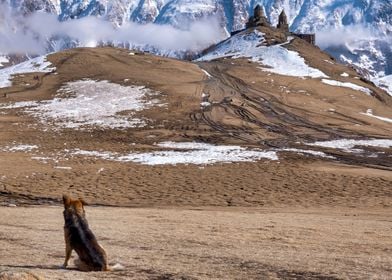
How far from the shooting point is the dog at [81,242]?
837 centimetres

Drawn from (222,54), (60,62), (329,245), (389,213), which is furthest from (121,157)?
(222,54)

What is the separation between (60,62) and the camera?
71312mm

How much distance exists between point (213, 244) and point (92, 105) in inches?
1560

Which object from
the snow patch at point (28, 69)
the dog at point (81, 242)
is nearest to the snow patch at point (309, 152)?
the dog at point (81, 242)

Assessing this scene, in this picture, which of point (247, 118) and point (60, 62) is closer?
point (247, 118)

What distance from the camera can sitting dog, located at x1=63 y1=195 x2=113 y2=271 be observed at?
329 inches

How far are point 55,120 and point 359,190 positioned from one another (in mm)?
26207

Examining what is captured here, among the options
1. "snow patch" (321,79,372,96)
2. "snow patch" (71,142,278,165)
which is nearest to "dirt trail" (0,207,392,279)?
"snow patch" (71,142,278,165)

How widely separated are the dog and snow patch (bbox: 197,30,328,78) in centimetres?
6706

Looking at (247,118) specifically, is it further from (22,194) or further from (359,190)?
(22,194)

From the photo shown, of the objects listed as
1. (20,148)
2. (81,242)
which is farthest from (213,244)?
(20,148)

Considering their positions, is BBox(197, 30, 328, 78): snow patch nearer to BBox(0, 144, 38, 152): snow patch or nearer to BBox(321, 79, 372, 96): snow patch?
BBox(321, 79, 372, 96): snow patch

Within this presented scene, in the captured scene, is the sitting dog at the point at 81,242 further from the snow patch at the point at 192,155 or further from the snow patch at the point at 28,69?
the snow patch at the point at 28,69

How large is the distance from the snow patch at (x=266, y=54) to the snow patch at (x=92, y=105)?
86.5 feet
